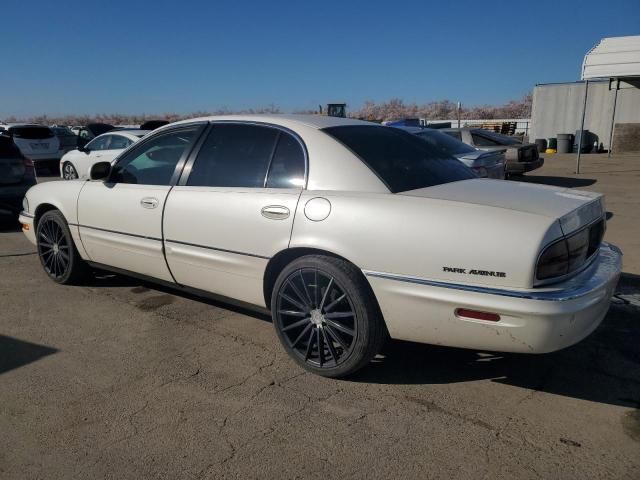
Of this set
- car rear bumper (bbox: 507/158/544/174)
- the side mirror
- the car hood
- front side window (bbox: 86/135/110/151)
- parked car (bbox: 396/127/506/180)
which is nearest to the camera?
the car hood

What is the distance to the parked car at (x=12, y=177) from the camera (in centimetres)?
788

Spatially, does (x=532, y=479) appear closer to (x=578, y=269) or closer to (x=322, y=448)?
(x=322, y=448)

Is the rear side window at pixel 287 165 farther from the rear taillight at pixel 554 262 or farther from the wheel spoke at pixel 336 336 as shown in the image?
the rear taillight at pixel 554 262

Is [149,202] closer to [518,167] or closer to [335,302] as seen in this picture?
[335,302]

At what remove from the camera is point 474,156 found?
8914 mm

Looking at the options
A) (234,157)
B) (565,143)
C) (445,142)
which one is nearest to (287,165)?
(234,157)

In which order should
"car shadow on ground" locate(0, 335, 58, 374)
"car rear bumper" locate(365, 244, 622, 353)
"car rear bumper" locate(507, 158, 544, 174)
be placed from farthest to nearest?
1. "car rear bumper" locate(507, 158, 544, 174)
2. "car shadow on ground" locate(0, 335, 58, 374)
3. "car rear bumper" locate(365, 244, 622, 353)

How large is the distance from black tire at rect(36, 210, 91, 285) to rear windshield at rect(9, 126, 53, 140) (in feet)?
40.2

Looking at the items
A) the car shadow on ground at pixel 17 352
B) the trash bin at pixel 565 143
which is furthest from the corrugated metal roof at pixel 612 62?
the car shadow on ground at pixel 17 352

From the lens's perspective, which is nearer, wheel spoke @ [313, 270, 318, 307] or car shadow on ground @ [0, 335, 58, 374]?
wheel spoke @ [313, 270, 318, 307]

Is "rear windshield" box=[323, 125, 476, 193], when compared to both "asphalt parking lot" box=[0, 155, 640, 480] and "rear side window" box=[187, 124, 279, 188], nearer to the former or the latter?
"rear side window" box=[187, 124, 279, 188]

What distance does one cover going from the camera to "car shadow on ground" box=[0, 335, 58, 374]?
11.2 feet

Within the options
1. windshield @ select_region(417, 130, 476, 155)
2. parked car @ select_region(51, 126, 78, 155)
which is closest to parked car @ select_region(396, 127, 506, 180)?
windshield @ select_region(417, 130, 476, 155)

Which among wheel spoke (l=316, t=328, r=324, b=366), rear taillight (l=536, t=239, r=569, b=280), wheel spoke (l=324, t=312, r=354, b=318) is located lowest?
wheel spoke (l=316, t=328, r=324, b=366)
